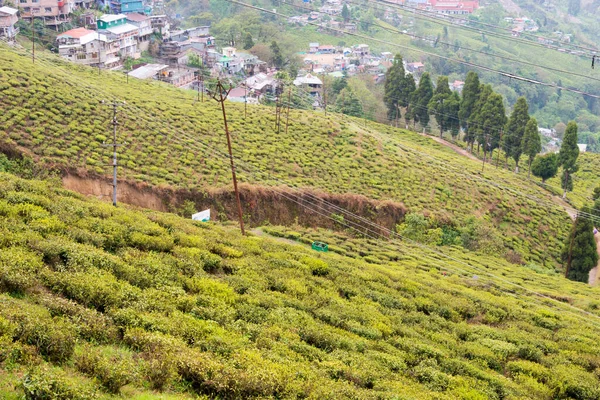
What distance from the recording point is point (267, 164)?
4416 cm

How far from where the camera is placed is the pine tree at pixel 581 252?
41156mm

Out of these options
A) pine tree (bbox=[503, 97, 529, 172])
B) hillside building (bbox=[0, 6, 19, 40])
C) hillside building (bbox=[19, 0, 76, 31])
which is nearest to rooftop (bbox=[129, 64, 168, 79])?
hillside building (bbox=[0, 6, 19, 40])

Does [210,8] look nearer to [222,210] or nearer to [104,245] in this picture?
[222,210]

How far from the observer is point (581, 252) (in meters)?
41.4

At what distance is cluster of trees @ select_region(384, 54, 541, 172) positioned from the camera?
6056 cm

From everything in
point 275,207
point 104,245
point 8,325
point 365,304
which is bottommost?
point 275,207

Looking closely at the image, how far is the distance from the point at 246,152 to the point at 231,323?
1225 inches

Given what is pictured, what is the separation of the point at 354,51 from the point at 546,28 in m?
87.2

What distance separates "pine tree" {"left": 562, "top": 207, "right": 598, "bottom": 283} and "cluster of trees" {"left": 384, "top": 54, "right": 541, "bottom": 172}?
19.0m

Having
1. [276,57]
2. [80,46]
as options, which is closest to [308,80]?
Result: [276,57]

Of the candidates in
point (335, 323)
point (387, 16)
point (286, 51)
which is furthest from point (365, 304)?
point (387, 16)

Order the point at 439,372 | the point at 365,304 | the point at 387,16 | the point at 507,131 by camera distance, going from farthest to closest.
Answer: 1. the point at 387,16
2. the point at 507,131
3. the point at 365,304
4. the point at 439,372

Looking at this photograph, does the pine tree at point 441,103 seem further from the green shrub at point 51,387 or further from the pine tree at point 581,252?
the green shrub at point 51,387

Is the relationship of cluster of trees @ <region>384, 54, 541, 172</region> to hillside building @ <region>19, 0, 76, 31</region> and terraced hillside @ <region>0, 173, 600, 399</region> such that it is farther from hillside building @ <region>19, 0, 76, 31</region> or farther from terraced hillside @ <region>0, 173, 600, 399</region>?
hillside building @ <region>19, 0, 76, 31</region>
